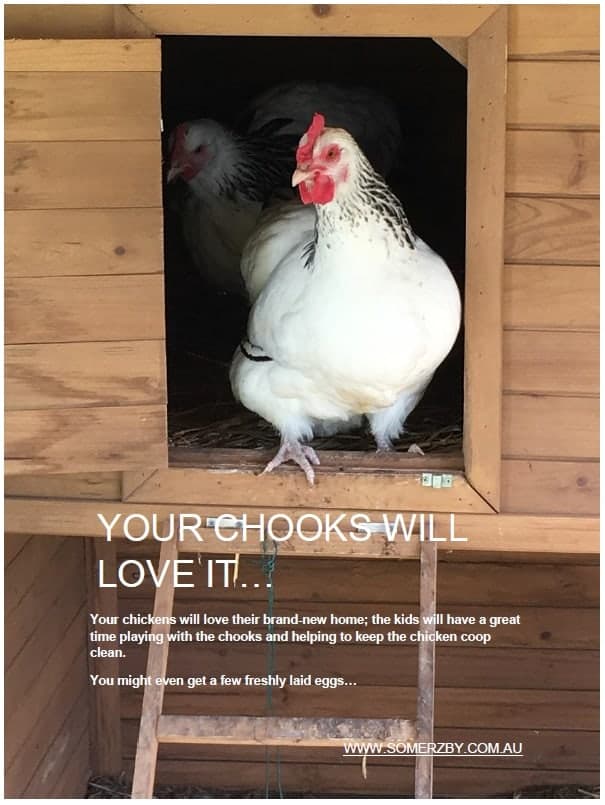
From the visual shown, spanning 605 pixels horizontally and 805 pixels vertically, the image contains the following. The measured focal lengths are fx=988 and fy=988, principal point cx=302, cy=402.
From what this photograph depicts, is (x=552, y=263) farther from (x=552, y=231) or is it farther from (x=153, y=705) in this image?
(x=153, y=705)

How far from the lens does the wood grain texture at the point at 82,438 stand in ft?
6.11

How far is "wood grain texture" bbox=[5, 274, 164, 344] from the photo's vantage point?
1826 millimetres

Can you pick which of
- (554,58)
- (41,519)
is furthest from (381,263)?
(41,519)

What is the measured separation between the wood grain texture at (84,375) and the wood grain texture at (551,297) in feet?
2.24

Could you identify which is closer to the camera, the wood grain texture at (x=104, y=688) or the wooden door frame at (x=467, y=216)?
the wooden door frame at (x=467, y=216)

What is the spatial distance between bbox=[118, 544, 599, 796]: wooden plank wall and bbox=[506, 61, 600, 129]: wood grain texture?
1.34 metres

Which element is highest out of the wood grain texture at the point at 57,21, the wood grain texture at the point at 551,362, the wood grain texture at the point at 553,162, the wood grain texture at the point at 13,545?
the wood grain texture at the point at 57,21

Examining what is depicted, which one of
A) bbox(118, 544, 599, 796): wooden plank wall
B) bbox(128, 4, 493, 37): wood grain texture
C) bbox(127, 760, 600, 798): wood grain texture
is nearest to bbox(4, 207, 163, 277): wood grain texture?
bbox(128, 4, 493, 37): wood grain texture

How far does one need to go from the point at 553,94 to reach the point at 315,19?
46 cm

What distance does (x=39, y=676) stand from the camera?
7.97 ft

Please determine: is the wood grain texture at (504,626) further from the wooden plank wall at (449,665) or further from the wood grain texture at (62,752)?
the wood grain texture at (62,752)

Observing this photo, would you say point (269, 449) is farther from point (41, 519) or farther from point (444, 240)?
point (444, 240)

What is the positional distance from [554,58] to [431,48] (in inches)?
64.5

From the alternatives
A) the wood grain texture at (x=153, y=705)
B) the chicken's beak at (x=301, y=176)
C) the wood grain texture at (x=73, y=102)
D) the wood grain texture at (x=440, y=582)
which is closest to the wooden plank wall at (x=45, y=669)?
the wood grain texture at (x=440, y=582)
